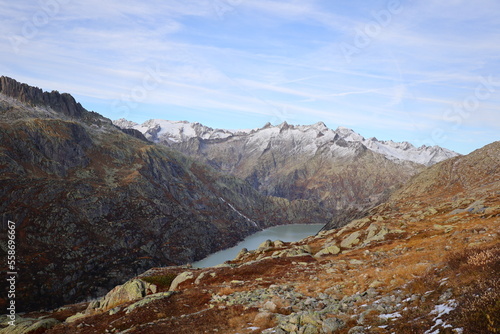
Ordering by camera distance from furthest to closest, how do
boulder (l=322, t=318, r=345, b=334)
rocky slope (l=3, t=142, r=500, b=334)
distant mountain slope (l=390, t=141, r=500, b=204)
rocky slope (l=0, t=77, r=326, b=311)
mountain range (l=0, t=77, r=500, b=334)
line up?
distant mountain slope (l=390, t=141, r=500, b=204) < rocky slope (l=0, t=77, r=326, b=311) < mountain range (l=0, t=77, r=500, b=334) < boulder (l=322, t=318, r=345, b=334) < rocky slope (l=3, t=142, r=500, b=334)

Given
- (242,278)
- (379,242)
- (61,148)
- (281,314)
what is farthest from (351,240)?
(61,148)

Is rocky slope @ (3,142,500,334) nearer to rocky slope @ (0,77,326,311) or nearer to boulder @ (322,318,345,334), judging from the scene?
boulder @ (322,318,345,334)

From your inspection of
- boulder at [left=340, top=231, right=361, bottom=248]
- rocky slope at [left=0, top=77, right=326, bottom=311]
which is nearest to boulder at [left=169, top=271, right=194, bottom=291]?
boulder at [left=340, top=231, right=361, bottom=248]

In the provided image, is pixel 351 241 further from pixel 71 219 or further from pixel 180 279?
pixel 71 219

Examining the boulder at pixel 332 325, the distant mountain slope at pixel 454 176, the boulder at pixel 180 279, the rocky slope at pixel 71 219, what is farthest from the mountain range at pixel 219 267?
the distant mountain slope at pixel 454 176

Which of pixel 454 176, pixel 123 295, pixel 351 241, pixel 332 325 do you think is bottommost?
pixel 123 295

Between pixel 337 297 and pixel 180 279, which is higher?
pixel 337 297

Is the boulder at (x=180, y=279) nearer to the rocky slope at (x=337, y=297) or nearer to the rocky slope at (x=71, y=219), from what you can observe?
the rocky slope at (x=337, y=297)

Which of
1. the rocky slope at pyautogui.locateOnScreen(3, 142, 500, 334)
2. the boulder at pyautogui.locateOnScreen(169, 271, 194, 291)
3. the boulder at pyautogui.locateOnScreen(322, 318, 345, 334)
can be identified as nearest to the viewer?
the rocky slope at pyautogui.locateOnScreen(3, 142, 500, 334)

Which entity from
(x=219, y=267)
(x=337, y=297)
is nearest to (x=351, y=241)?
(x=219, y=267)

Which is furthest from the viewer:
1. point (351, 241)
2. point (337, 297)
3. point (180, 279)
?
point (351, 241)

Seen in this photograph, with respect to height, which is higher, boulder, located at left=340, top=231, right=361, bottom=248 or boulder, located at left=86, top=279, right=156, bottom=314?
boulder, located at left=340, top=231, right=361, bottom=248

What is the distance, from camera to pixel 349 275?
94.2 ft

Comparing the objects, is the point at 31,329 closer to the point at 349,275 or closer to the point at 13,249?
the point at 349,275
